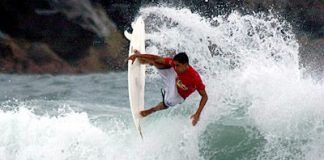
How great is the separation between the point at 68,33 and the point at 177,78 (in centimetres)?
1652

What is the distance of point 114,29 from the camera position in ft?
80.1

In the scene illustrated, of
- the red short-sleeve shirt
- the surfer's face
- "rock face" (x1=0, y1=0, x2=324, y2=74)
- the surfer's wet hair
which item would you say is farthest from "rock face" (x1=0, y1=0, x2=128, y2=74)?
the surfer's wet hair

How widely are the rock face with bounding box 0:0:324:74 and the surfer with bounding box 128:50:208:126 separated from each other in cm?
1508

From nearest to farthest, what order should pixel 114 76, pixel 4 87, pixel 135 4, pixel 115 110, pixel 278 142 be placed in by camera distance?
pixel 278 142 → pixel 115 110 → pixel 4 87 → pixel 114 76 → pixel 135 4

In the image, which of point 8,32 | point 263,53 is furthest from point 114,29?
point 263,53

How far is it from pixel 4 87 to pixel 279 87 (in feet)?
43.3

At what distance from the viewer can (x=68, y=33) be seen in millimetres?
24609

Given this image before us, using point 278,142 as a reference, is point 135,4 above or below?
above

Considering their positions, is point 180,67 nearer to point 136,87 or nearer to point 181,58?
point 181,58

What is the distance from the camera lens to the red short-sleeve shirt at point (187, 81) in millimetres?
8375

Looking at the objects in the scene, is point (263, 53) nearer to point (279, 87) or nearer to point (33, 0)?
point (279, 87)

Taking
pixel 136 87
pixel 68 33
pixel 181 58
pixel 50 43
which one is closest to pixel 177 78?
pixel 181 58

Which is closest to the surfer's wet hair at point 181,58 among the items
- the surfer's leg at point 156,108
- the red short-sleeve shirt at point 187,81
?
the red short-sleeve shirt at point 187,81

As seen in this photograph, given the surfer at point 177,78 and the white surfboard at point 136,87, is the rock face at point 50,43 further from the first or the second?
the surfer at point 177,78
